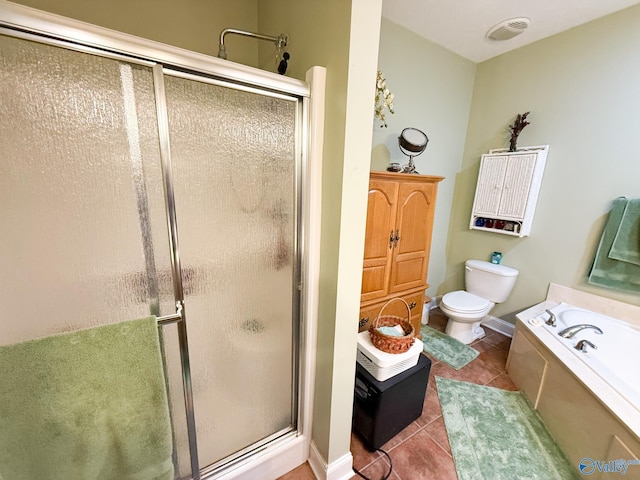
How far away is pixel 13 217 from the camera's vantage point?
2.14 feet

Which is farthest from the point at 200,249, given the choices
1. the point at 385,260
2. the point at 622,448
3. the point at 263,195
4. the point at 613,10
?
the point at 613,10

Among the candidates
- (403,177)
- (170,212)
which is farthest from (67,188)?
(403,177)

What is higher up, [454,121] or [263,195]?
[454,121]

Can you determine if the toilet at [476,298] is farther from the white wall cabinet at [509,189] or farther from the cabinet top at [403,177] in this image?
the cabinet top at [403,177]

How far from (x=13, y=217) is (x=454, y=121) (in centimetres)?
297

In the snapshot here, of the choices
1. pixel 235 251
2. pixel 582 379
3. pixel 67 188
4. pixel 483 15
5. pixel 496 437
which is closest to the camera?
pixel 67 188

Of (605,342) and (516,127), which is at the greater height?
(516,127)

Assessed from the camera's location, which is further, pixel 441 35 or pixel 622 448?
pixel 441 35

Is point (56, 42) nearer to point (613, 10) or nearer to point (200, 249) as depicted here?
point (200, 249)

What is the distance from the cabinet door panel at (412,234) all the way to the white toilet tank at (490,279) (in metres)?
0.75

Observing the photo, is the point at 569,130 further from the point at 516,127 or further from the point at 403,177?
the point at 403,177

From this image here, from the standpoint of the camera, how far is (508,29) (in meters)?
1.86

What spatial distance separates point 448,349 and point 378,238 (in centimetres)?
132

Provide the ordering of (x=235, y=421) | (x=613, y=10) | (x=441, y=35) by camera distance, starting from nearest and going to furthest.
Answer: (x=235, y=421) < (x=613, y=10) < (x=441, y=35)
